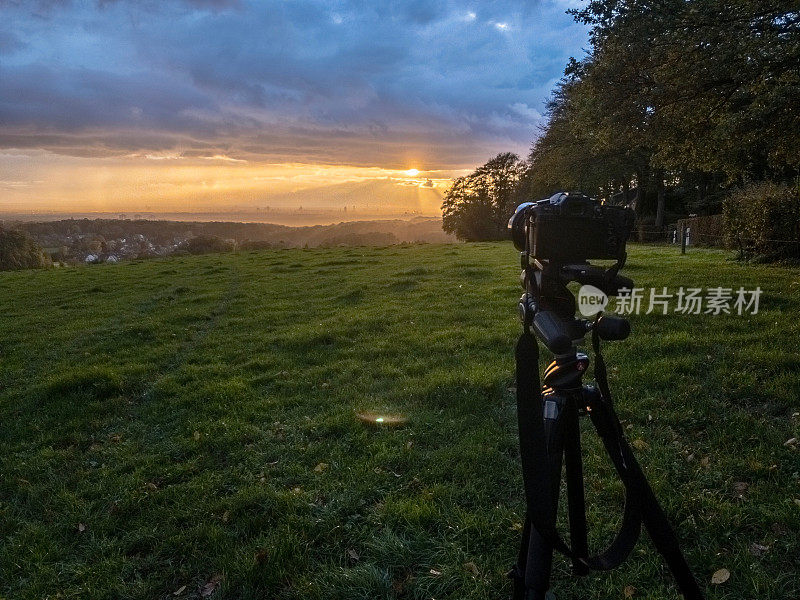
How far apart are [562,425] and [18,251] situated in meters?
65.8

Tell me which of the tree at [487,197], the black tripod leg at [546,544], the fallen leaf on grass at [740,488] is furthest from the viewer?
the tree at [487,197]

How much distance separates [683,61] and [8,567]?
15.6 metres

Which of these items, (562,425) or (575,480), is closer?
(562,425)

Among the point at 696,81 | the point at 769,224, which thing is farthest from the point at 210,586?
the point at 769,224

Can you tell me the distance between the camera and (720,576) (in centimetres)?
356

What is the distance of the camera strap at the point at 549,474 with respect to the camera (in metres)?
2.37

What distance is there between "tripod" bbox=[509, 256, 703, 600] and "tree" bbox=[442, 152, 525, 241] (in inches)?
2533

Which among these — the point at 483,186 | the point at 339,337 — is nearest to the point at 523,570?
the point at 339,337

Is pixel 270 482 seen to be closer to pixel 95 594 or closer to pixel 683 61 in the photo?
pixel 95 594

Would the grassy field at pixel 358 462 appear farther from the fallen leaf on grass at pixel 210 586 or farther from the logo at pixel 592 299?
the logo at pixel 592 299

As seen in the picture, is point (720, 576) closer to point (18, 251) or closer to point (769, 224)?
point (769, 224)

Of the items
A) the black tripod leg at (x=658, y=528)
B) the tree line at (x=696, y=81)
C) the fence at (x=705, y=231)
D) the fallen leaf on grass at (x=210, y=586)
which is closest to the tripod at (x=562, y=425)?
the black tripod leg at (x=658, y=528)

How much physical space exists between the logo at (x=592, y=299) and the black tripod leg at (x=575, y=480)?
521 millimetres

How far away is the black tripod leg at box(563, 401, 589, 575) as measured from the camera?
2668 mm
